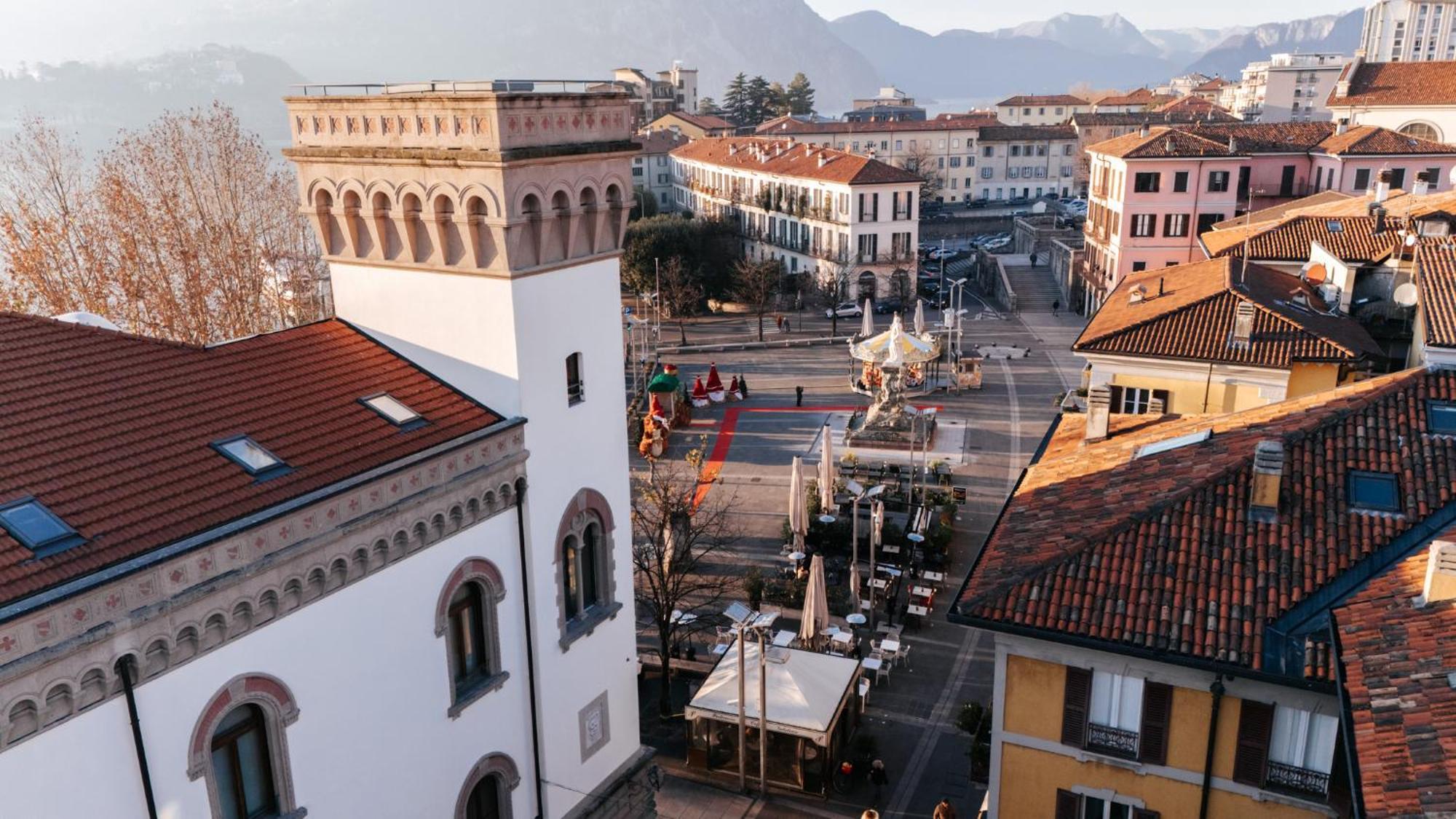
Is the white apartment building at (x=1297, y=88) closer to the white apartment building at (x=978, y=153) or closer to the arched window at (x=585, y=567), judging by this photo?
the white apartment building at (x=978, y=153)

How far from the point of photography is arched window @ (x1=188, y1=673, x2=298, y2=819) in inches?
512

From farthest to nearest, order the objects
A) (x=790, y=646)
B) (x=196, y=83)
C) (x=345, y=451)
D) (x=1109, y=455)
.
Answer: (x=196, y=83) < (x=790, y=646) < (x=1109, y=455) < (x=345, y=451)

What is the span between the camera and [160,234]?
39219 millimetres

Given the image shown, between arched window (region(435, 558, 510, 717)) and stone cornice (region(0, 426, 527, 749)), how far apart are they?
3.14 feet

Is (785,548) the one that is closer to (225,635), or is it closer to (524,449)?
(524,449)

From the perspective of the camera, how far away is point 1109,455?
73.7ft

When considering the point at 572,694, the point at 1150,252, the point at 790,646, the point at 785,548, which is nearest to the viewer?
the point at 572,694

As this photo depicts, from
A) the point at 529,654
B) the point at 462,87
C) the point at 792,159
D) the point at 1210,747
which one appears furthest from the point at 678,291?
the point at 1210,747

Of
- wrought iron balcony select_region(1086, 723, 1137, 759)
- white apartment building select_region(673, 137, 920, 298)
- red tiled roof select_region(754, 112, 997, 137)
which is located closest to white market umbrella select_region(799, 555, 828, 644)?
wrought iron balcony select_region(1086, 723, 1137, 759)

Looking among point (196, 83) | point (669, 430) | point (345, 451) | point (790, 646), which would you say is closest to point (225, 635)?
point (345, 451)

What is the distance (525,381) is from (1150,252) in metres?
59.5

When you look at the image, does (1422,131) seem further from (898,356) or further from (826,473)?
(826,473)

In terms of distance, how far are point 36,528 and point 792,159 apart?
78416 millimetres

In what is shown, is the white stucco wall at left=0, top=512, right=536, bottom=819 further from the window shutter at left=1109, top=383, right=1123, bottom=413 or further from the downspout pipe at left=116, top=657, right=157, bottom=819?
the window shutter at left=1109, top=383, right=1123, bottom=413
